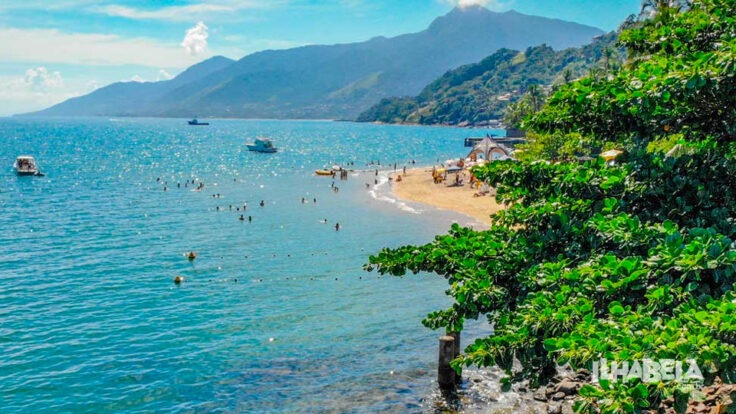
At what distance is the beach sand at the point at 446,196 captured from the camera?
55375mm

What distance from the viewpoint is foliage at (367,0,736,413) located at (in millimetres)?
6660

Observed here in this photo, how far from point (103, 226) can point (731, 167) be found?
51.9 metres

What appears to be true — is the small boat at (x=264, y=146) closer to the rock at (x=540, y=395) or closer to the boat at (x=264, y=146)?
the boat at (x=264, y=146)

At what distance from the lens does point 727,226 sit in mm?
9773

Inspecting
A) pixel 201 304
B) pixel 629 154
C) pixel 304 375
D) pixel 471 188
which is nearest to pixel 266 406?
pixel 304 375

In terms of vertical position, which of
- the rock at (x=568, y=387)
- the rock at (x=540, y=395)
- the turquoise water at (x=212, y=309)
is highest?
the rock at (x=568, y=387)

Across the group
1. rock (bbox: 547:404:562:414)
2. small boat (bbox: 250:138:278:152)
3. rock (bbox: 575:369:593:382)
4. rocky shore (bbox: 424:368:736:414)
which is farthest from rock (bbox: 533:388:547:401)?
small boat (bbox: 250:138:278:152)

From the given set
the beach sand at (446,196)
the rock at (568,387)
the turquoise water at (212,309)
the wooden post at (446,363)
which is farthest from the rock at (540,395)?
the beach sand at (446,196)

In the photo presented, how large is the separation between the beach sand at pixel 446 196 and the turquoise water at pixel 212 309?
302 centimetres

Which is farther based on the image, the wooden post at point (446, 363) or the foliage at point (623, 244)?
the wooden post at point (446, 363)

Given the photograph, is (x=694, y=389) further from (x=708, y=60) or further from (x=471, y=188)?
(x=471, y=188)

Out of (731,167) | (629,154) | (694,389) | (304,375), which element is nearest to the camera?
(694,389)

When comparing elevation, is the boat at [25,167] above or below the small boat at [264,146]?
below

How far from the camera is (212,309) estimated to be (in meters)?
29.4
